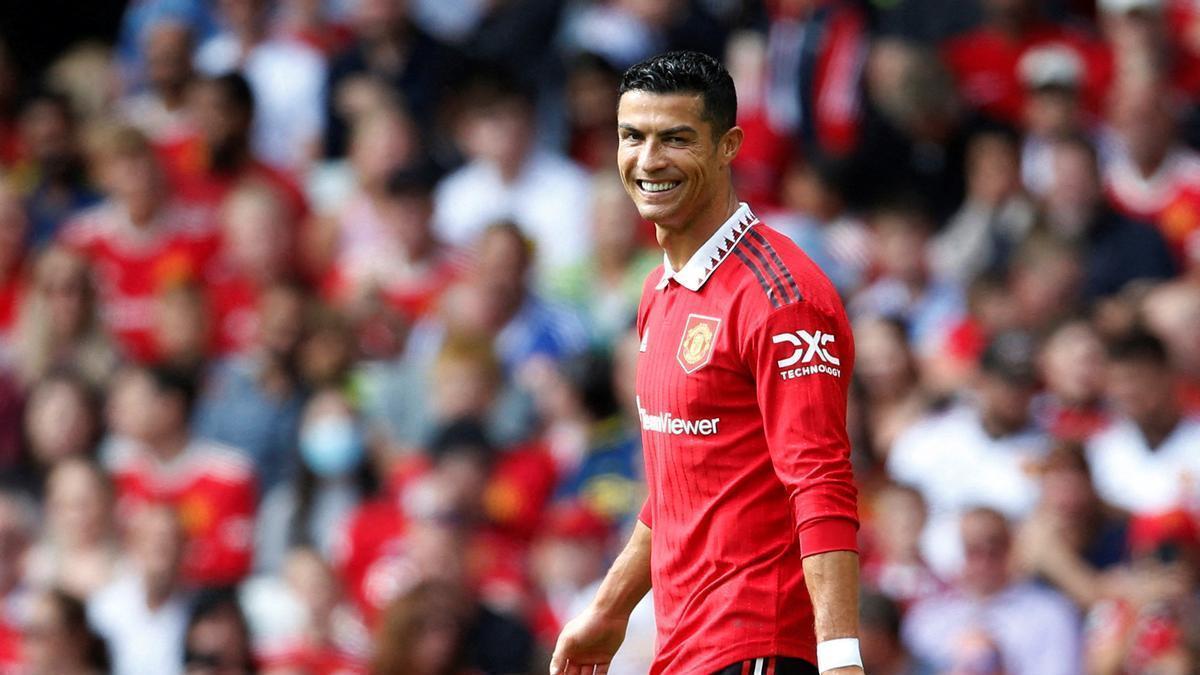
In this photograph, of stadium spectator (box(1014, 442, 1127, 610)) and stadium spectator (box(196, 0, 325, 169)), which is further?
stadium spectator (box(196, 0, 325, 169))

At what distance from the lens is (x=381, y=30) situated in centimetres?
Result: 1155

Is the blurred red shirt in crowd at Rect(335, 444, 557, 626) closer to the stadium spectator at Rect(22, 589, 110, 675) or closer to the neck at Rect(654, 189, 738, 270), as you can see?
the stadium spectator at Rect(22, 589, 110, 675)

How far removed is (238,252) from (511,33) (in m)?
2.14

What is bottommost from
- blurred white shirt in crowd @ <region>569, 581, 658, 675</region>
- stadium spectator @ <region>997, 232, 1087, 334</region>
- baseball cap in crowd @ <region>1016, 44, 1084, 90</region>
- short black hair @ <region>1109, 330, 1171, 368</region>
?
blurred white shirt in crowd @ <region>569, 581, 658, 675</region>

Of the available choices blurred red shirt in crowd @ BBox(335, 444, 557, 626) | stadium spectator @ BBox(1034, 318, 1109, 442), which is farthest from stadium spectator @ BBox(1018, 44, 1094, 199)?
blurred red shirt in crowd @ BBox(335, 444, 557, 626)

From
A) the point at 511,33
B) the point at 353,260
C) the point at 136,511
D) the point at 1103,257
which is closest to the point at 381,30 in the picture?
the point at 511,33

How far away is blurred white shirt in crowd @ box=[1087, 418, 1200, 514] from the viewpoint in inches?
315

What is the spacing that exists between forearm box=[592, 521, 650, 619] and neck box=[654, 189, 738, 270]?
70 cm

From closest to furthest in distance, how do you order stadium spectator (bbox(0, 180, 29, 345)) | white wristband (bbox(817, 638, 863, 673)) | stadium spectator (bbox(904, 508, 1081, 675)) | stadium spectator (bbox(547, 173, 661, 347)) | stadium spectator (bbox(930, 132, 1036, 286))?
white wristband (bbox(817, 638, 863, 673))
stadium spectator (bbox(904, 508, 1081, 675))
stadium spectator (bbox(930, 132, 1036, 286))
stadium spectator (bbox(547, 173, 661, 347))
stadium spectator (bbox(0, 180, 29, 345))

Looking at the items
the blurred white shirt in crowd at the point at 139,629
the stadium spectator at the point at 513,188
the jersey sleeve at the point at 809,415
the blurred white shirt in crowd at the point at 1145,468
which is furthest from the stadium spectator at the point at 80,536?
the jersey sleeve at the point at 809,415

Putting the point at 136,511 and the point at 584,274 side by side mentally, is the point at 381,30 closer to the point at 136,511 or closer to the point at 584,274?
the point at 584,274

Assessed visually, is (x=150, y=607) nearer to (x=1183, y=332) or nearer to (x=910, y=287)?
(x=910, y=287)

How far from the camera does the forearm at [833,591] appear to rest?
4094 millimetres

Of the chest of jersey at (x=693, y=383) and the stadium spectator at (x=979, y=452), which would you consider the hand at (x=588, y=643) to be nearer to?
the chest of jersey at (x=693, y=383)
